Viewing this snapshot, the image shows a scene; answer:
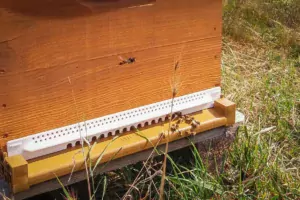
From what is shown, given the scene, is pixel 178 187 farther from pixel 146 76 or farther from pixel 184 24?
pixel 184 24

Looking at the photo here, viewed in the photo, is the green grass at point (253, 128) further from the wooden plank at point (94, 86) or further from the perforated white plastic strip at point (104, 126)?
the wooden plank at point (94, 86)

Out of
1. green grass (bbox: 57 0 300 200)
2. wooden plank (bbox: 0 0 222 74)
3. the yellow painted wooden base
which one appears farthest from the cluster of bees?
wooden plank (bbox: 0 0 222 74)

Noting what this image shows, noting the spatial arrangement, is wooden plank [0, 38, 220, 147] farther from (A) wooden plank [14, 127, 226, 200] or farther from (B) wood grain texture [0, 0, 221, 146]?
(A) wooden plank [14, 127, 226, 200]

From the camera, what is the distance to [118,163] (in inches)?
85.2

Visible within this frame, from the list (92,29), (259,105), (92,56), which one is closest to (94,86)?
(92,56)

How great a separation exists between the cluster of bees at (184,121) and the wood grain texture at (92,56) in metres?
0.11

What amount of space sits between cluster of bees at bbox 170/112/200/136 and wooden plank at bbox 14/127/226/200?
0.19ft

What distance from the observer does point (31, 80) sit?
73.6 inches

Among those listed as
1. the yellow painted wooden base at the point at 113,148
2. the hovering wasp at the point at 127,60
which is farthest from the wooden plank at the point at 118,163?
the hovering wasp at the point at 127,60

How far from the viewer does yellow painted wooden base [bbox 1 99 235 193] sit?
1864 millimetres

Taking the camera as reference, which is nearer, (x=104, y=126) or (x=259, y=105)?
(x=104, y=126)

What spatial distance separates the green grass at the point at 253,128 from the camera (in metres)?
2.30

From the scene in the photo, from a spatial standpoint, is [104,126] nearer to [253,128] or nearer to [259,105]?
[253,128]

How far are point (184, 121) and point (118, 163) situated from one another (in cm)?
39
